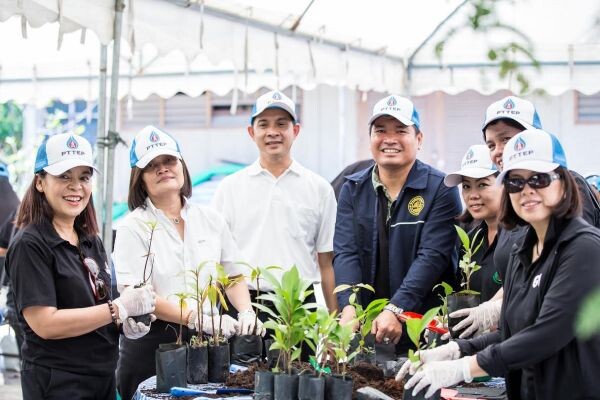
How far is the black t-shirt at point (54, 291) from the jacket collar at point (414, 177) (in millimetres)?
1215

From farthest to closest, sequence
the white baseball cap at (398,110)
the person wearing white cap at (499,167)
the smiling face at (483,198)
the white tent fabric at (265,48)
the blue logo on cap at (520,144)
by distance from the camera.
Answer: the white tent fabric at (265,48) → the white baseball cap at (398,110) → the smiling face at (483,198) → the person wearing white cap at (499,167) → the blue logo on cap at (520,144)

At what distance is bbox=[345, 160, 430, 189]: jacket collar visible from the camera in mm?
3193

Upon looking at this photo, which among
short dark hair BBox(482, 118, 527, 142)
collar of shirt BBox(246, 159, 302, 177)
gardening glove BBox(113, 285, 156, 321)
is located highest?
short dark hair BBox(482, 118, 527, 142)

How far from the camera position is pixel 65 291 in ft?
8.34

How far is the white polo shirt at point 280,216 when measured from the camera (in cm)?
345

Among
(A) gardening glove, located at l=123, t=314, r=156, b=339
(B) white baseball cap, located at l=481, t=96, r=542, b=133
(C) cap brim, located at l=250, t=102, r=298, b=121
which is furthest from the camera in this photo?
(C) cap brim, located at l=250, t=102, r=298, b=121

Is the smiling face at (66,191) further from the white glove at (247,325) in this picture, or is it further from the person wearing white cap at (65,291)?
the white glove at (247,325)

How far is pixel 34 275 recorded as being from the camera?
8.04ft

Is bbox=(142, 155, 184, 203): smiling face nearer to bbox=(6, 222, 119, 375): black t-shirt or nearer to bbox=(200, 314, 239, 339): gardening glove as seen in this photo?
bbox=(6, 222, 119, 375): black t-shirt

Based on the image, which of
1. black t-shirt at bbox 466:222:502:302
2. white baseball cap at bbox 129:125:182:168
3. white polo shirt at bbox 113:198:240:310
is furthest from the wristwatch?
white baseball cap at bbox 129:125:182:168

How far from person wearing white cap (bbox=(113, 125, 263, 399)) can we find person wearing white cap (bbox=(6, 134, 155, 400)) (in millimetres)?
148

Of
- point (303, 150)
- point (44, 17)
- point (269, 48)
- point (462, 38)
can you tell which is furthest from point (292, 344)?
point (303, 150)

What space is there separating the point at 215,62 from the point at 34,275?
8.14 ft

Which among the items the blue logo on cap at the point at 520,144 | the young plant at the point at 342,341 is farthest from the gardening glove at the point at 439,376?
the blue logo on cap at the point at 520,144
